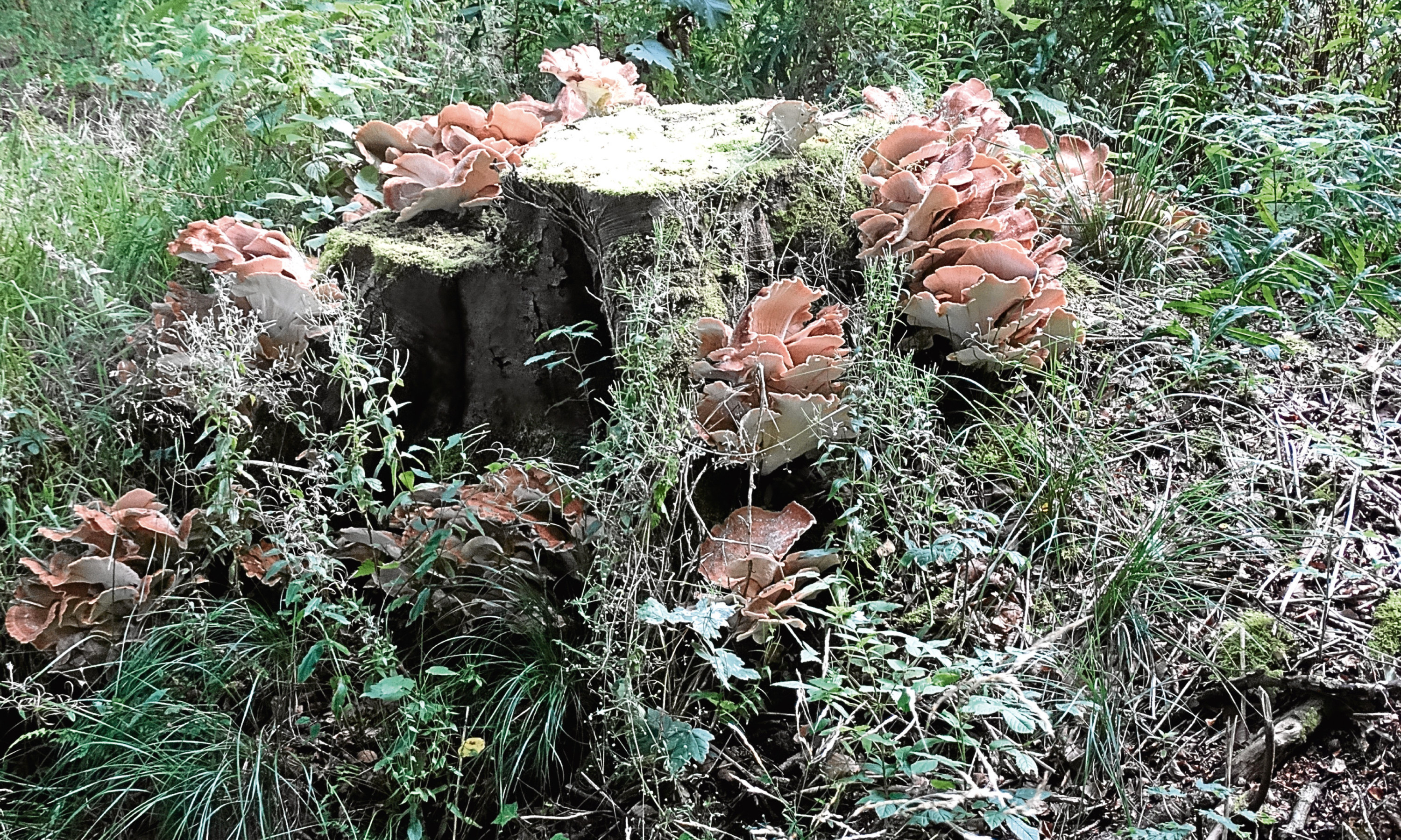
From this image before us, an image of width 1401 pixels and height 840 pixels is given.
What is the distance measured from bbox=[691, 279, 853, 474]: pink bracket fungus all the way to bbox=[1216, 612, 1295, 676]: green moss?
3.54 ft

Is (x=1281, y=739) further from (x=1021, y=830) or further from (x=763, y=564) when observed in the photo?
(x=763, y=564)

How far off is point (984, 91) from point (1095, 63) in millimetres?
1598

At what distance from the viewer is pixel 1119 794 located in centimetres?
210

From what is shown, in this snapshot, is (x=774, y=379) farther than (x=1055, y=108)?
No

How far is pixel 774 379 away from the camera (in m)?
2.44

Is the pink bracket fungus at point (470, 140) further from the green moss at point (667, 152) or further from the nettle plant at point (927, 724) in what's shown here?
the nettle plant at point (927, 724)

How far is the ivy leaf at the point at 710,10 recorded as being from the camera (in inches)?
170

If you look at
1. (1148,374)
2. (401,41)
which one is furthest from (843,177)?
(401,41)

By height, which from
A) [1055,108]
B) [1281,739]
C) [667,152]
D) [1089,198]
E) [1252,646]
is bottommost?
[1281,739]

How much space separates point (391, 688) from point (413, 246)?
160 cm

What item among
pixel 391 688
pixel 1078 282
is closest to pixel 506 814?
pixel 391 688

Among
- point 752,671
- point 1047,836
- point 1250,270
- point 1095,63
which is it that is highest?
point 1095,63

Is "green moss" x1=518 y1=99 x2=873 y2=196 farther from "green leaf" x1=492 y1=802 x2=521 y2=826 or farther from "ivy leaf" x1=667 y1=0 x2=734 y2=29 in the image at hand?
"green leaf" x1=492 y1=802 x2=521 y2=826

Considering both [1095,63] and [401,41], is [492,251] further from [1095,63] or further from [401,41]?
[1095,63]
